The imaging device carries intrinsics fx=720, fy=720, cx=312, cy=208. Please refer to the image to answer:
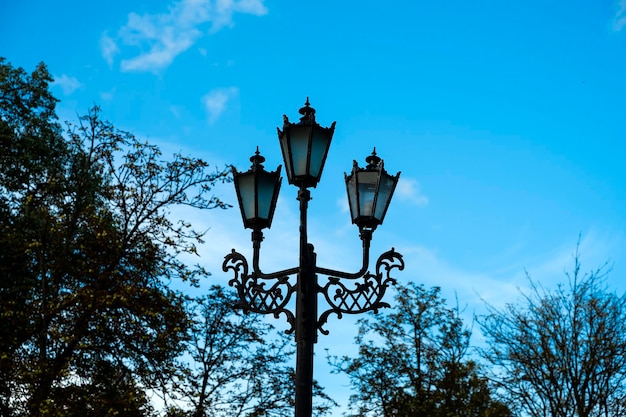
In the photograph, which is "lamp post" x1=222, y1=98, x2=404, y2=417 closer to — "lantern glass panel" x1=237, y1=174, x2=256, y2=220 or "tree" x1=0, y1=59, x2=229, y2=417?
"lantern glass panel" x1=237, y1=174, x2=256, y2=220

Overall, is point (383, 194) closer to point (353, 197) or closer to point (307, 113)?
point (353, 197)

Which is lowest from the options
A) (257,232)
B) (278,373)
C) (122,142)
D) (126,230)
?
(257,232)

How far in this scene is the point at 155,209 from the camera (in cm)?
2014

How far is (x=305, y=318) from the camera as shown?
6.73 meters

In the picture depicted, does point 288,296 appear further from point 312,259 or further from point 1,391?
point 1,391

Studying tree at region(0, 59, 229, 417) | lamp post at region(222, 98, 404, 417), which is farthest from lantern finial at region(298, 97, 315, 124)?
tree at region(0, 59, 229, 417)

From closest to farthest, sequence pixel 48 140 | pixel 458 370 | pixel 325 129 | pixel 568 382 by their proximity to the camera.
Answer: pixel 325 129 < pixel 568 382 < pixel 48 140 < pixel 458 370

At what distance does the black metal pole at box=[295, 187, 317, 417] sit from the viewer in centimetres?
640

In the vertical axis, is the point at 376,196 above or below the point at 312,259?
above

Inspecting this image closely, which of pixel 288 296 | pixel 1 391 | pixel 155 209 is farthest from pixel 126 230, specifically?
pixel 288 296

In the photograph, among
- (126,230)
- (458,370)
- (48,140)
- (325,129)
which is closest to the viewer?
(325,129)

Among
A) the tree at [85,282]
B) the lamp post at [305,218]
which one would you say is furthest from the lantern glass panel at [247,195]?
the tree at [85,282]

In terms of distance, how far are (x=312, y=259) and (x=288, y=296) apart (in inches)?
16.9

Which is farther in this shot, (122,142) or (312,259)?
(122,142)
